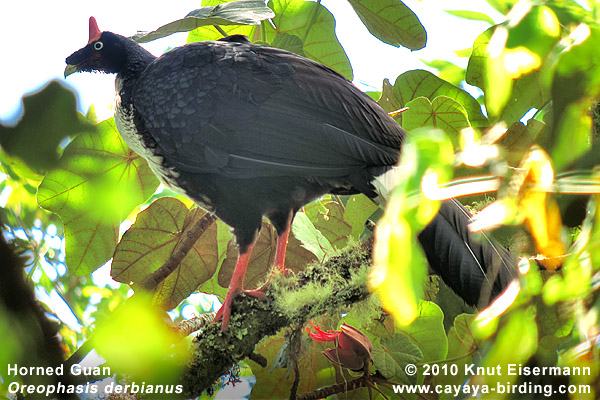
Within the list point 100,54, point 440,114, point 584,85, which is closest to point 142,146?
point 100,54

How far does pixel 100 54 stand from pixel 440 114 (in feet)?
4.62

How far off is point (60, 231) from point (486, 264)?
2.33 metres

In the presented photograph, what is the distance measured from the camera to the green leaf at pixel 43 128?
29.0 inches

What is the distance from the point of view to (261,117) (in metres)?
1.89

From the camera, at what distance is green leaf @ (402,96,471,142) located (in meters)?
1.99

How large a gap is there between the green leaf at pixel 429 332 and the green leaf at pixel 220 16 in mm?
1103

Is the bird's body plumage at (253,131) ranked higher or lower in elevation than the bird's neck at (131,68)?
lower

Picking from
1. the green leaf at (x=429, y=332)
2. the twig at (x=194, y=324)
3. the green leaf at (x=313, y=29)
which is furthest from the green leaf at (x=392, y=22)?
the twig at (x=194, y=324)

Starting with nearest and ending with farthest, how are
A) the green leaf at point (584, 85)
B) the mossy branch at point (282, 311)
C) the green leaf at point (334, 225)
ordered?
the green leaf at point (584, 85), the mossy branch at point (282, 311), the green leaf at point (334, 225)

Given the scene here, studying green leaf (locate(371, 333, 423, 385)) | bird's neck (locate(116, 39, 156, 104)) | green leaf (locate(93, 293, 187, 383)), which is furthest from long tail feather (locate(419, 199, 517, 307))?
bird's neck (locate(116, 39, 156, 104))

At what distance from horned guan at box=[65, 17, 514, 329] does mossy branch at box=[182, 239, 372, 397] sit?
0.25ft

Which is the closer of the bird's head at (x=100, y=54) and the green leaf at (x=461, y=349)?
the green leaf at (x=461, y=349)

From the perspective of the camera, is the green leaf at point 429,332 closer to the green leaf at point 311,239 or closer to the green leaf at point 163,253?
the green leaf at point 311,239

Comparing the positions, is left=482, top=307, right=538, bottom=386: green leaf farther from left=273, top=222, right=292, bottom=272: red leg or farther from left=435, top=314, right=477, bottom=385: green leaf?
left=273, top=222, right=292, bottom=272: red leg
